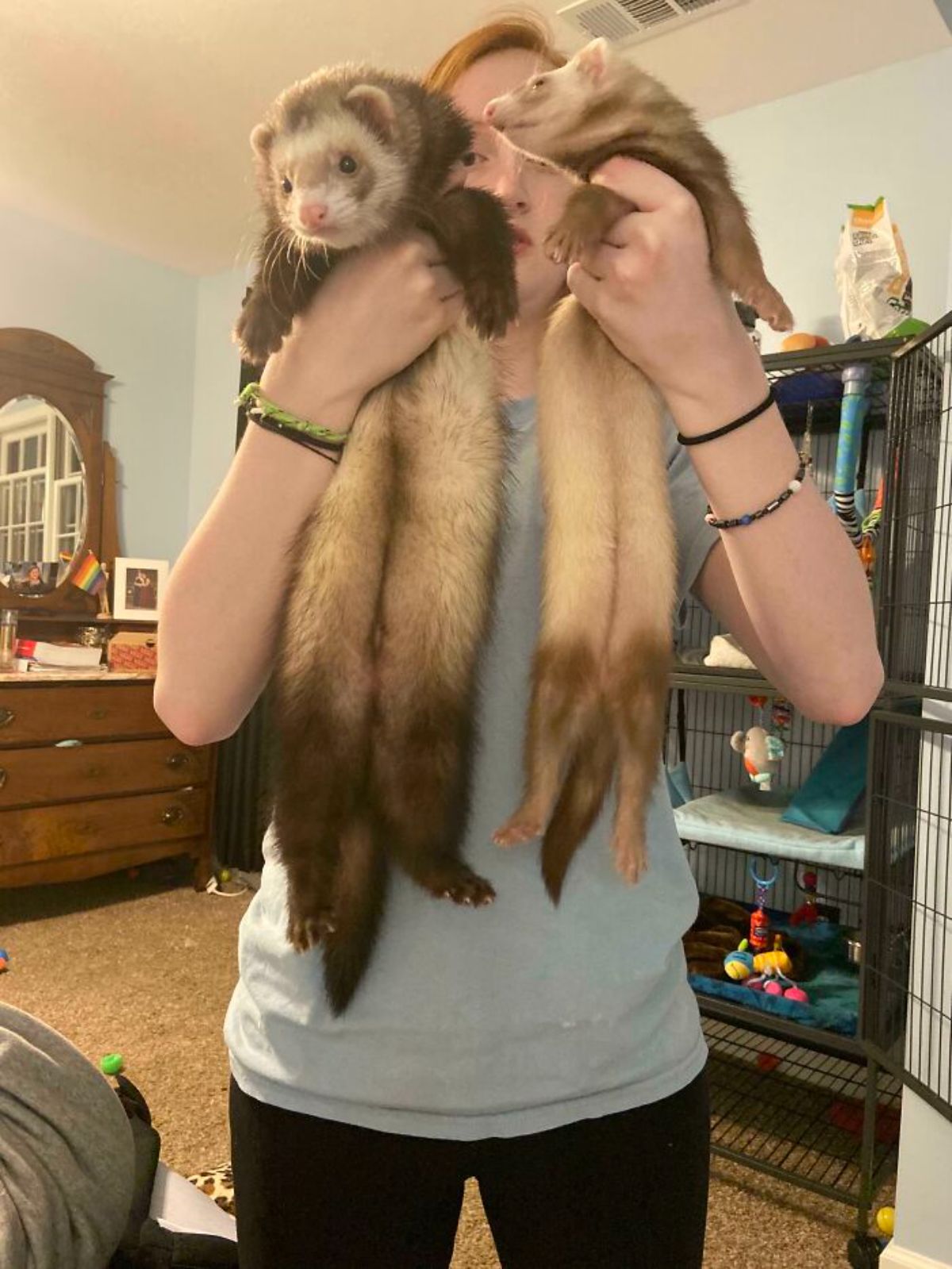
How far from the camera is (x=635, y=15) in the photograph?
85.3 inches

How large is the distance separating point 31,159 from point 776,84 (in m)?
2.37

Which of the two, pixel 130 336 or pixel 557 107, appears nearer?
pixel 557 107

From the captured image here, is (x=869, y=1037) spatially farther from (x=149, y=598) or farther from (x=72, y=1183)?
(x=149, y=598)

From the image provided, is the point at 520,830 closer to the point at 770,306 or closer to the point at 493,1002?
the point at 493,1002

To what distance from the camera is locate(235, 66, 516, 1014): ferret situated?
624 mm

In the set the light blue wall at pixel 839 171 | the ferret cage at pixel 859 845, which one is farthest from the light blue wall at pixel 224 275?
the ferret cage at pixel 859 845

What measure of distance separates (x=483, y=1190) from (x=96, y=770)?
9.87 feet

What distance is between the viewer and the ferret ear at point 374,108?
0.64 meters

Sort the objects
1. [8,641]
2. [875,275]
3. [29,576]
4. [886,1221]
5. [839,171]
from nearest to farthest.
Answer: [886,1221] < [875,275] < [839,171] < [8,641] < [29,576]

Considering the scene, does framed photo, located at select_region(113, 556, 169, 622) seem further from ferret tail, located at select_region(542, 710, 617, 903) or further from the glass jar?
ferret tail, located at select_region(542, 710, 617, 903)

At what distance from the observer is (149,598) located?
13.4 ft

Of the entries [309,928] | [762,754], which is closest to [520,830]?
[309,928]

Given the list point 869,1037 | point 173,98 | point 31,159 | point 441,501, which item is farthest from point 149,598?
point 441,501

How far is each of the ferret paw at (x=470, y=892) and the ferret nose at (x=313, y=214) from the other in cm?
44
